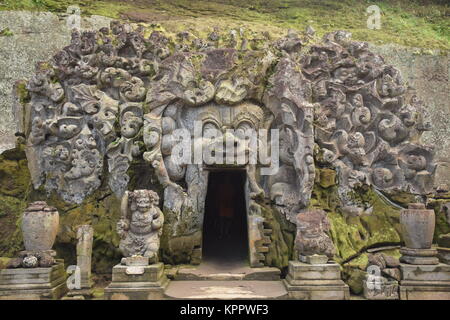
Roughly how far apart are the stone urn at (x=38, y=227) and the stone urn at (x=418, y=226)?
6.79m

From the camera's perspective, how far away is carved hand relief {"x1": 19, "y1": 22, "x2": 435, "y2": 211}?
9.14 meters

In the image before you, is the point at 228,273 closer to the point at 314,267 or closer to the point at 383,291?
the point at 314,267

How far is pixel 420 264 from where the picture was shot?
7.72 meters

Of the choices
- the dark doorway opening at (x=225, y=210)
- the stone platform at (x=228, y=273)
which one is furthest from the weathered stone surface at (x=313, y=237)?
the dark doorway opening at (x=225, y=210)

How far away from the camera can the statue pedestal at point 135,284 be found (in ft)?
23.5

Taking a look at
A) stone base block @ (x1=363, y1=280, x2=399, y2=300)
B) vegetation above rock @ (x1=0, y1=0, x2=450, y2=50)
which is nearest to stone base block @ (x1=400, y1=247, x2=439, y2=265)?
stone base block @ (x1=363, y1=280, x2=399, y2=300)

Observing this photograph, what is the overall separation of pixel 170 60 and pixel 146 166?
8.23 ft

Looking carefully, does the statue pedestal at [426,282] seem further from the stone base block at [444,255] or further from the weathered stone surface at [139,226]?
the weathered stone surface at [139,226]

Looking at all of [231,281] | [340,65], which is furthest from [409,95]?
[231,281]

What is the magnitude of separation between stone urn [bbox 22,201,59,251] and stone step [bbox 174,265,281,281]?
2.60m

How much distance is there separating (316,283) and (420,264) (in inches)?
81.5

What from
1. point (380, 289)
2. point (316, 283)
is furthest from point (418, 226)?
point (316, 283)

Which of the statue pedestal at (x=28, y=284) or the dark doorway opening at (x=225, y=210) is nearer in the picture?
the statue pedestal at (x=28, y=284)

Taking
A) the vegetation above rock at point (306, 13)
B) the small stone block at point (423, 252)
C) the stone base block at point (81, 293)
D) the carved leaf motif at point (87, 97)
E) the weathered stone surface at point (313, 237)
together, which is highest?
the vegetation above rock at point (306, 13)
